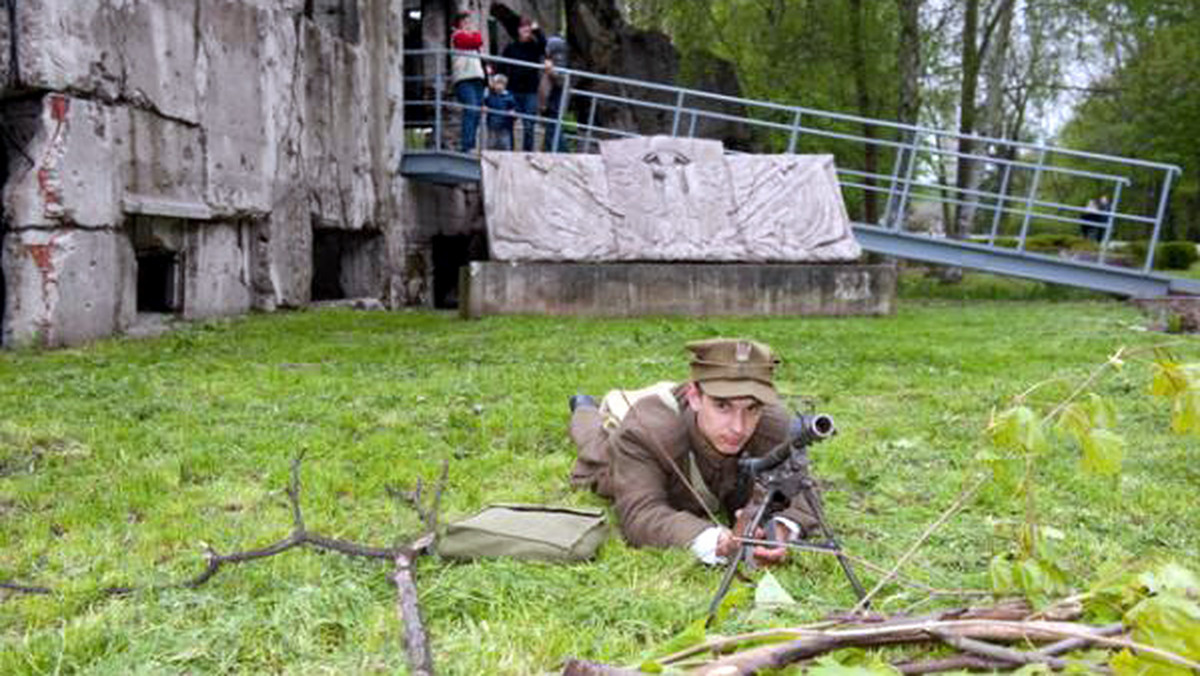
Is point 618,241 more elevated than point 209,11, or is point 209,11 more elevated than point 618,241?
point 209,11

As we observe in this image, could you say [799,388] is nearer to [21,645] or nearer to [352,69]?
[21,645]

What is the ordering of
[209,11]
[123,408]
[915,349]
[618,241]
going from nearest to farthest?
1. [123,408]
2. [915,349]
3. [209,11]
4. [618,241]

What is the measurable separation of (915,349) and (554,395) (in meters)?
3.52

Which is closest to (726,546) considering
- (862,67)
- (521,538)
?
(521,538)

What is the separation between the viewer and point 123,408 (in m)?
5.90

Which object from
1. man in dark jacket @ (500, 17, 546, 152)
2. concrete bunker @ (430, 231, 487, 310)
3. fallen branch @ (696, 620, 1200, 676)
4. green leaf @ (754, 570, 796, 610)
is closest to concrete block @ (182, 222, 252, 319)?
man in dark jacket @ (500, 17, 546, 152)

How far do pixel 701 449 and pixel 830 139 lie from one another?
21428 millimetres

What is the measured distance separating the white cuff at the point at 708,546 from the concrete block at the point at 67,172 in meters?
6.91

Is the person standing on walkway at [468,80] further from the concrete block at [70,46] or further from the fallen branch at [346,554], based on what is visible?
the fallen branch at [346,554]

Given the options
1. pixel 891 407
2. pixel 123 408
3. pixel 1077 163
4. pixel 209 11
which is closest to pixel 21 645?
pixel 123 408

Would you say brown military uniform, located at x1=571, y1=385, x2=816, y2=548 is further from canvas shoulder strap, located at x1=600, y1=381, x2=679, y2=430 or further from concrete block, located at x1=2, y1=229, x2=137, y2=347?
concrete block, located at x1=2, y1=229, x2=137, y2=347

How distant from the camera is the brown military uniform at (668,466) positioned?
3570 millimetres

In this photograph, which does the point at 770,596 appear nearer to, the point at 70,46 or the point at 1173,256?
the point at 70,46

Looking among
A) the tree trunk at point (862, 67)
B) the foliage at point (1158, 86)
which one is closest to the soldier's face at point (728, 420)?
the tree trunk at point (862, 67)
